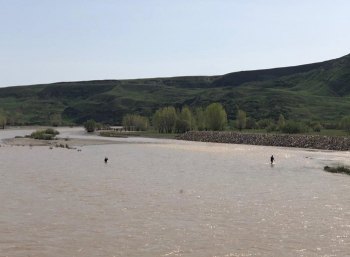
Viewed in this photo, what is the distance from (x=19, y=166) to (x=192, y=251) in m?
32.6

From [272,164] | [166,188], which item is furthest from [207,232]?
[272,164]

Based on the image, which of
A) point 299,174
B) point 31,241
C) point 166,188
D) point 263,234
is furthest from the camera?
point 299,174

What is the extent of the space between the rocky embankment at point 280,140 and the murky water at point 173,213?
37.3m

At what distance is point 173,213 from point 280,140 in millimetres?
65425

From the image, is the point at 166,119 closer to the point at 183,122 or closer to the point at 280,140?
the point at 183,122

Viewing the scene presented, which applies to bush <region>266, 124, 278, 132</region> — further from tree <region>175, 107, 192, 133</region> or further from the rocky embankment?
tree <region>175, 107, 192, 133</region>

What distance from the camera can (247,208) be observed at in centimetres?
2475

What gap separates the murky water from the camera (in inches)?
691

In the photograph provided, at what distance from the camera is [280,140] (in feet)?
278

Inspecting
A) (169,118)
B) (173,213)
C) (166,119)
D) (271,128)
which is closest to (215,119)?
(271,128)

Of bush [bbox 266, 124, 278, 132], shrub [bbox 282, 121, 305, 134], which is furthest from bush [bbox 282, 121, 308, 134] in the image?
bush [bbox 266, 124, 278, 132]

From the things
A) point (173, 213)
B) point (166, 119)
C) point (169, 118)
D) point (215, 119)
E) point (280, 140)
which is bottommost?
point (173, 213)

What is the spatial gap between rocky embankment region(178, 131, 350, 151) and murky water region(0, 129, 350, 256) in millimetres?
37260

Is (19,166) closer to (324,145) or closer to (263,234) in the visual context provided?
(263,234)
